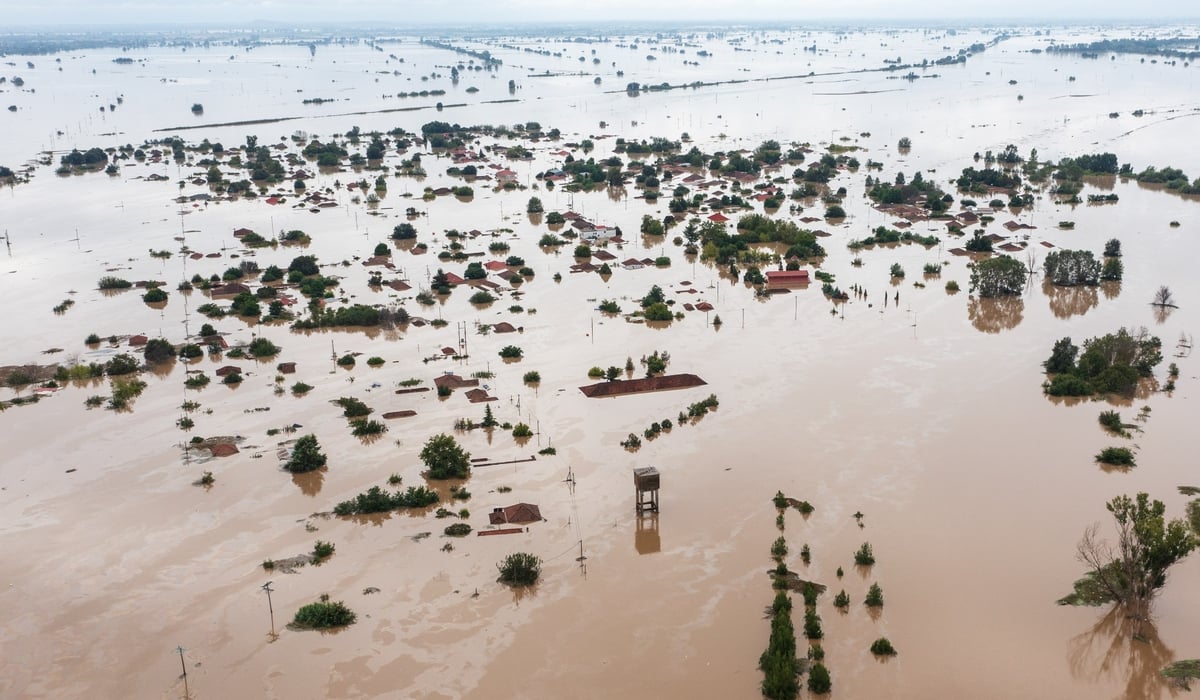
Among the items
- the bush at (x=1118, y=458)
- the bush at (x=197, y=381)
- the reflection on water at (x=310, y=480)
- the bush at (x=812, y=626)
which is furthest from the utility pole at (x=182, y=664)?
the bush at (x=1118, y=458)

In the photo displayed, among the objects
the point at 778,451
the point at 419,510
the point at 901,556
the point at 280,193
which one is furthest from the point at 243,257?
the point at 901,556

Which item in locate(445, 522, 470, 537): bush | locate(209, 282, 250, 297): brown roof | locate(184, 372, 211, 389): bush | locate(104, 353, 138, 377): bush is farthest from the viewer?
locate(209, 282, 250, 297): brown roof

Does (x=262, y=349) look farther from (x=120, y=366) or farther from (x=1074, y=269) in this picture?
(x=1074, y=269)

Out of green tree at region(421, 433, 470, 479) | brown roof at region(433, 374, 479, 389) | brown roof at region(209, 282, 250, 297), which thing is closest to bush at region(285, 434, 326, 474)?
green tree at region(421, 433, 470, 479)

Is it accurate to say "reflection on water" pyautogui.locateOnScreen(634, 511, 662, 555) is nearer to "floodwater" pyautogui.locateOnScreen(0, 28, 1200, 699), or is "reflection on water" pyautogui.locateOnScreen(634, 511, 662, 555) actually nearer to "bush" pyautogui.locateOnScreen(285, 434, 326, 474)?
"floodwater" pyautogui.locateOnScreen(0, 28, 1200, 699)

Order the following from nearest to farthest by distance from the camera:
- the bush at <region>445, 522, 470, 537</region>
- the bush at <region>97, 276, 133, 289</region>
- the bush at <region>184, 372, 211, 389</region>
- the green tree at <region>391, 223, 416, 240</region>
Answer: the bush at <region>445, 522, 470, 537</region>, the bush at <region>184, 372, 211, 389</region>, the bush at <region>97, 276, 133, 289</region>, the green tree at <region>391, 223, 416, 240</region>

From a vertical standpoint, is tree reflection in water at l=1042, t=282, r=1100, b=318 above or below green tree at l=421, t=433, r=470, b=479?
above

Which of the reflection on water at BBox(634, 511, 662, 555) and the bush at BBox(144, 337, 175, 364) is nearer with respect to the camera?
the reflection on water at BBox(634, 511, 662, 555)
